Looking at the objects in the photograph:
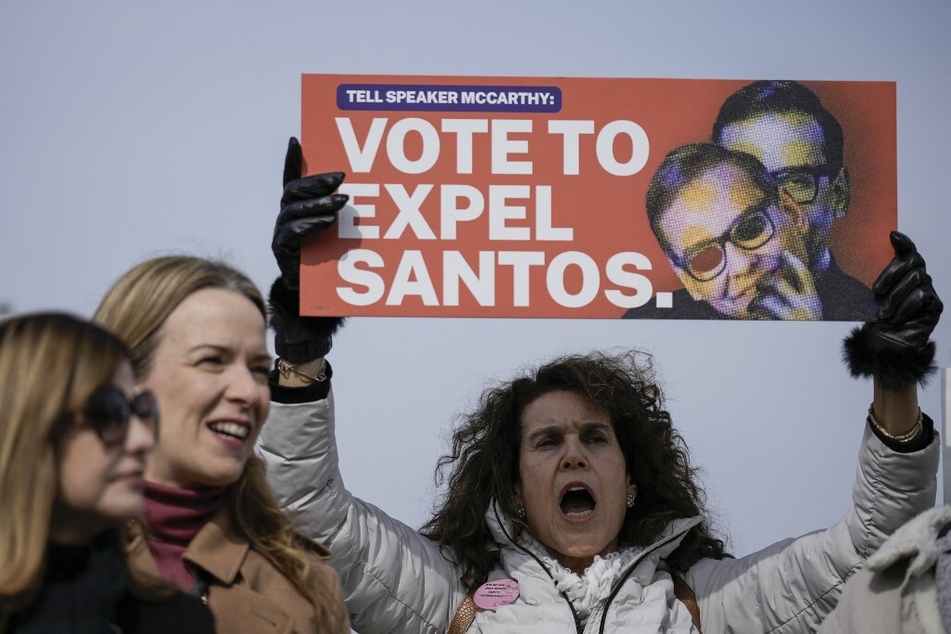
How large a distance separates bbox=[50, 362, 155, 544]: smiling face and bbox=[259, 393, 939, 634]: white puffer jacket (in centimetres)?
170

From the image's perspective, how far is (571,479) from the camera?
15.2ft

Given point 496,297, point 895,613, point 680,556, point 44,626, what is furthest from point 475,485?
point 44,626

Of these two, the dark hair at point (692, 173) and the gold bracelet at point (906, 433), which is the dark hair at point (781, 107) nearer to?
the dark hair at point (692, 173)

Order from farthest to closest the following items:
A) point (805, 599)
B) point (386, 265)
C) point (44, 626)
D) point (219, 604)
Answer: point (805, 599)
point (386, 265)
point (219, 604)
point (44, 626)

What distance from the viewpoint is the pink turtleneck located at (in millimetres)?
2869

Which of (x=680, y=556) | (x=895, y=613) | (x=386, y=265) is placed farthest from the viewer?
(x=680, y=556)

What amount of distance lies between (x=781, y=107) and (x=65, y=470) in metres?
2.65

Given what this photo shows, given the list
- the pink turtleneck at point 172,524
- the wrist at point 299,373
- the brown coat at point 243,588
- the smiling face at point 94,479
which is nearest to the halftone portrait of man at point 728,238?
the wrist at point 299,373

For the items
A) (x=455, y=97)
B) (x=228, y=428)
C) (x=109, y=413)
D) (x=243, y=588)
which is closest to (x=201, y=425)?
(x=228, y=428)

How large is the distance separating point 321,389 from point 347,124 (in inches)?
32.0

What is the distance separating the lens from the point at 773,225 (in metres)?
4.04

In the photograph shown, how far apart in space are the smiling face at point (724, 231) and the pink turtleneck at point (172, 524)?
174 centimetres

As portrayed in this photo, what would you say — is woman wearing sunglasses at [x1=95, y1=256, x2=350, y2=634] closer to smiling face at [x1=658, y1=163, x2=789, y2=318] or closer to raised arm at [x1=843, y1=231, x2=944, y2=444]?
smiling face at [x1=658, y1=163, x2=789, y2=318]

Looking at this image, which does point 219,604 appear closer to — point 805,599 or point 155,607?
point 155,607
